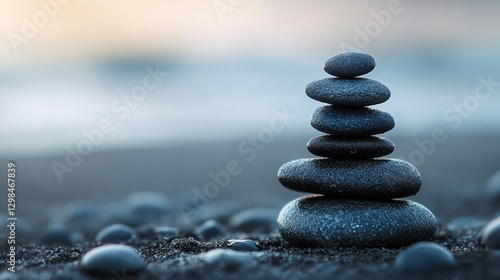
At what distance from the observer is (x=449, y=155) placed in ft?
41.6

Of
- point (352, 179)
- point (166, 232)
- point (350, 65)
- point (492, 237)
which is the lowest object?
point (492, 237)

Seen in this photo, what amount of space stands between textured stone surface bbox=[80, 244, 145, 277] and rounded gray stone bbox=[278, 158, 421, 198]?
1.68 metres

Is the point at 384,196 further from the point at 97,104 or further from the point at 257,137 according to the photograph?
the point at 97,104

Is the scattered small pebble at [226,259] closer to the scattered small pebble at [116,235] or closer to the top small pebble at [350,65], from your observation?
the top small pebble at [350,65]

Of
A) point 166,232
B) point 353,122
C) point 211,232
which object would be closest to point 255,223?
point 211,232

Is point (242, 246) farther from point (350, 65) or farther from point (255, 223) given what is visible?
point (255, 223)

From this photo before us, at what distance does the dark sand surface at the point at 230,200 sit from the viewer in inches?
143

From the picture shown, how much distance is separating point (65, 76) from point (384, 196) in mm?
19938

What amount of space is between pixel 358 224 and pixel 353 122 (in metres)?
0.88

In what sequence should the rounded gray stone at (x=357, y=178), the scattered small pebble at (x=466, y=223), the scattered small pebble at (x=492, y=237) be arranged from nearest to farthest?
the scattered small pebble at (x=492, y=237) < the rounded gray stone at (x=357, y=178) < the scattered small pebble at (x=466, y=223)

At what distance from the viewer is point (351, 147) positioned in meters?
4.68

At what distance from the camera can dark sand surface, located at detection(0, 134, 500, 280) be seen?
11.9 ft

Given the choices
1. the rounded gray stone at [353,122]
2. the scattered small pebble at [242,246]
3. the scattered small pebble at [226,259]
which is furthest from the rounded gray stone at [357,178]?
the scattered small pebble at [226,259]

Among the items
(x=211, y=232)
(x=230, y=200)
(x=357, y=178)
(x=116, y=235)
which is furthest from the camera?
(x=230, y=200)
